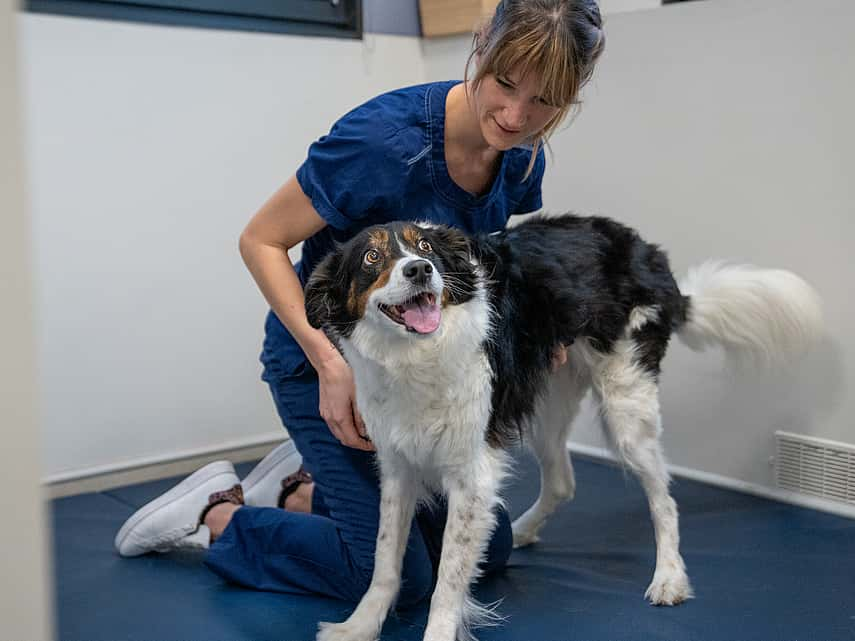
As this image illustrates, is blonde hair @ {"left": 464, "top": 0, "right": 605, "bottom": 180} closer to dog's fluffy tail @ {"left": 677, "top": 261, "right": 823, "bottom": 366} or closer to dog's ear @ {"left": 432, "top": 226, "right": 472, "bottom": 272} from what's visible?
dog's ear @ {"left": 432, "top": 226, "right": 472, "bottom": 272}

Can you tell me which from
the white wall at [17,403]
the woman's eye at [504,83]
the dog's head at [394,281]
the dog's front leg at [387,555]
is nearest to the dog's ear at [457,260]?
the dog's head at [394,281]

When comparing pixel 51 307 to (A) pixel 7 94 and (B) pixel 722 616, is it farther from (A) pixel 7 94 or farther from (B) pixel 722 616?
(A) pixel 7 94

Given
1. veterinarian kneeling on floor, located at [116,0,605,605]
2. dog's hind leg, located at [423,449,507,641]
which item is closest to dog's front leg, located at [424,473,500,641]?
dog's hind leg, located at [423,449,507,641]

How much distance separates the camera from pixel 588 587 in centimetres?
245

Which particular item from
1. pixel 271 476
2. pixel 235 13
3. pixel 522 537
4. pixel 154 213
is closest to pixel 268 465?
pixel 271 476

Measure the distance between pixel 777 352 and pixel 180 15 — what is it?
7.74ft

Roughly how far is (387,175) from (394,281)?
0.40 metres

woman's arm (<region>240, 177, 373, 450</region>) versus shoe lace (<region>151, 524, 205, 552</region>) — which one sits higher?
woman's arm (<region>240, 177, 373, 450</region>)

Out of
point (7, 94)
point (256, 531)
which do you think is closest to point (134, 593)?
point (256, 531)

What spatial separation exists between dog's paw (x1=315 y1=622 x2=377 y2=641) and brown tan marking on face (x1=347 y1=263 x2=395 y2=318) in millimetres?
694

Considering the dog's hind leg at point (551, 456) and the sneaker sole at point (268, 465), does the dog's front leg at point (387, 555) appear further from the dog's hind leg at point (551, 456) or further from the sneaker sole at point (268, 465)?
the sneaker sole at point (268, 465)

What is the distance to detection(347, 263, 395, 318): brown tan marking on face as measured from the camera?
6.11 ft

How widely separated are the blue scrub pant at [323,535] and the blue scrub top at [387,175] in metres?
0.15

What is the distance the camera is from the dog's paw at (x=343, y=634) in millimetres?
2107
